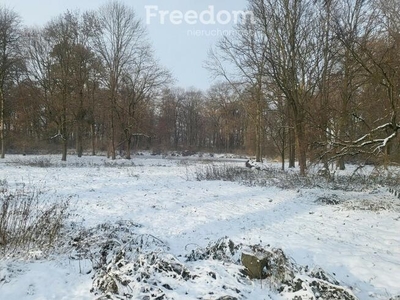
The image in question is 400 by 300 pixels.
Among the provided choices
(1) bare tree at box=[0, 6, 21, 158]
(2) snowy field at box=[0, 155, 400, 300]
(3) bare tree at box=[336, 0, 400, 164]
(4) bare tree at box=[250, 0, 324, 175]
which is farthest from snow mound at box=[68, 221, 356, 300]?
Answer: (1) bare tree at box=[0, 6, 21, 158]

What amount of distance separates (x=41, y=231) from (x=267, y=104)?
74.9 feet

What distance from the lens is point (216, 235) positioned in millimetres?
6652

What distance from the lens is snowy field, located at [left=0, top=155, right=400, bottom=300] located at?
4.22 meters

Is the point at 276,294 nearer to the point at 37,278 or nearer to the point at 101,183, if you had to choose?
the point at 37,278

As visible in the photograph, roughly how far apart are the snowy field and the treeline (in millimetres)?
2450

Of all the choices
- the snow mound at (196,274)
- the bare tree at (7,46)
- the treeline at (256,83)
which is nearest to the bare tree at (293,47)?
the treeline at (256,83)

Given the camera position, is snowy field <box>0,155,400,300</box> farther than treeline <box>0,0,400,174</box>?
No

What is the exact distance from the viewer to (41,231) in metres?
5.75

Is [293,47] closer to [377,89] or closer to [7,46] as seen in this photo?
[377,89]

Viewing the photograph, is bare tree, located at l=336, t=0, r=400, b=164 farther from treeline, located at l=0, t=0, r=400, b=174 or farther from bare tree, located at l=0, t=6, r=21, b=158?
bare tree, located at l=0, t=6, r=21, b=158

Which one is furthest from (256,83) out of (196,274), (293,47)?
(196,274)

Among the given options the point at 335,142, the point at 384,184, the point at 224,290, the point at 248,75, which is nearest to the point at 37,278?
the point at 224,290

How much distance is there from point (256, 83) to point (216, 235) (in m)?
19.9

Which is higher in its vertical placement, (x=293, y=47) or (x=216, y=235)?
(x=293, y=47)
